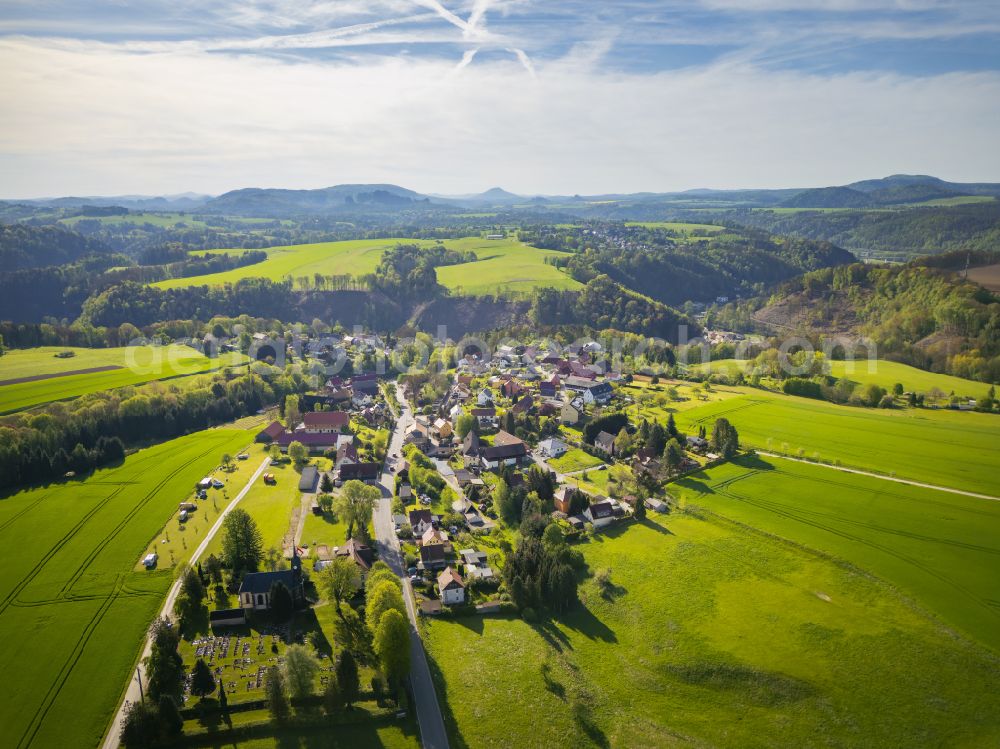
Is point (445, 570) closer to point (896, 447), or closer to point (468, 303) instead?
point (896, 447)

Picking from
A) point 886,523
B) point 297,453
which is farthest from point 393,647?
point 886,523

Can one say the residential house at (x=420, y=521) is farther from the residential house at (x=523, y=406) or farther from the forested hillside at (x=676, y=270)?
the forested hillside at (x=676, y=270)

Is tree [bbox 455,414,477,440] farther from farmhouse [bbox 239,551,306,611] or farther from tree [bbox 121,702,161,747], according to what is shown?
tree [bbox 121,702,161,747]

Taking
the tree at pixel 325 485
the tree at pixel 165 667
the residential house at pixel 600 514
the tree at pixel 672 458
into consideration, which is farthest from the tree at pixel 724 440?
the tree at pixel 165 667

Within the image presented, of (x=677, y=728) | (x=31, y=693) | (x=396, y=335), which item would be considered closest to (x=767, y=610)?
(x=677, y=728)

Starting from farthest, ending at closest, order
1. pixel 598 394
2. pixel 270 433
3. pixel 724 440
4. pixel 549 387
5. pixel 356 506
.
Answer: pixel 549 387, pixel 598 394, pixel 270 433, pixel 724 440, pixel 356 506

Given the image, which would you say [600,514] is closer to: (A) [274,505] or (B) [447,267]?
(A) [274,505]
